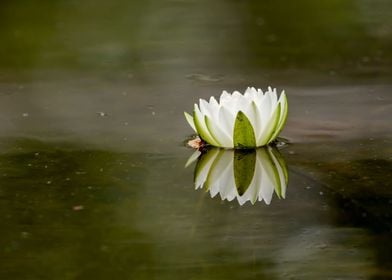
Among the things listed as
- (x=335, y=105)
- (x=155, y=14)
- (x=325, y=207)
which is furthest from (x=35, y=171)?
(x=155, y=14)

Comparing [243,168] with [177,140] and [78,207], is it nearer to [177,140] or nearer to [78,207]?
[177,140]

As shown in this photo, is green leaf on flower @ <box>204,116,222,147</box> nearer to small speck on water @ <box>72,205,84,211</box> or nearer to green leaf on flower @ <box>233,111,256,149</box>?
green leaf on flower @ <box>233,111,256,149</box>

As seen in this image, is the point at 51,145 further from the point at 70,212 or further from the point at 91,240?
the point at 91,240

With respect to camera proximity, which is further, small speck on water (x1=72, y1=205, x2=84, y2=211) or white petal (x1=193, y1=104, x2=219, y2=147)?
white petal (x1=193, y1=104, x2=219, y2=147)

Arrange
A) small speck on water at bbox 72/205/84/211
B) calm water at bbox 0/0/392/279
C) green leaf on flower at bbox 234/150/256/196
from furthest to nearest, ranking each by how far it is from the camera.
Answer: green leaf on flower at bbox 234/150/256/196
small speck on water at bbox 72/205/84/211
calm water at bbox 0/0/392/279

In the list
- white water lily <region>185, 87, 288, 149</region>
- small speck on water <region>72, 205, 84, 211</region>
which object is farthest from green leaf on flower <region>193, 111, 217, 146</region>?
small speck on water <region>72, 205, 84, 211</region>

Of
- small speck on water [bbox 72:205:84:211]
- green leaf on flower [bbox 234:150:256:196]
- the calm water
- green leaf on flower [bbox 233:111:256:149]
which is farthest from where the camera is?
green leaf on flower [bbox 233:111:256:149]

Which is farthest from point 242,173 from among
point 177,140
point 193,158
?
point 177,140
